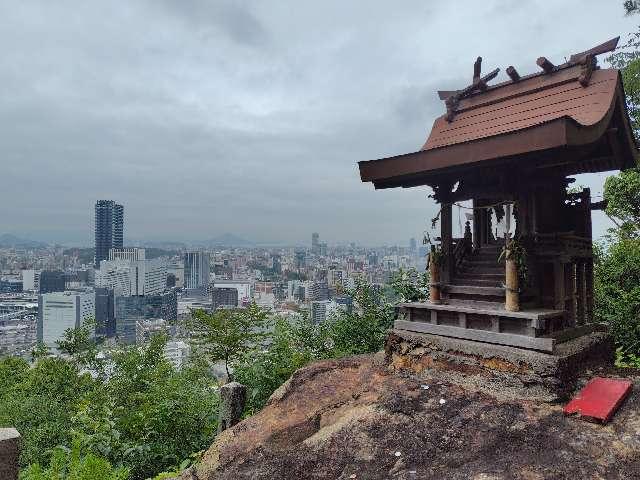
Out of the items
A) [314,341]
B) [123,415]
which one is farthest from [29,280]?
[314,341]

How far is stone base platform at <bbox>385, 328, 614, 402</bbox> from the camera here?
552 cm

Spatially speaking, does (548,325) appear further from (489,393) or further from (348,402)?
(348,402)

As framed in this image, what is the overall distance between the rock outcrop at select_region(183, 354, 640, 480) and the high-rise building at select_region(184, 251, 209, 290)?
96858mm

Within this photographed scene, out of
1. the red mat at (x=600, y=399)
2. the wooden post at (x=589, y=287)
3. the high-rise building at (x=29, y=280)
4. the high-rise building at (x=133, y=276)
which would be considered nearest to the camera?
the red mat at (x=600, y=399)

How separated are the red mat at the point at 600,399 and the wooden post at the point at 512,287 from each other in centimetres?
134

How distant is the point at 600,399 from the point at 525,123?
4.23 meters

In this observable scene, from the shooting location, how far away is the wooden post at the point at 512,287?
631 centimetres

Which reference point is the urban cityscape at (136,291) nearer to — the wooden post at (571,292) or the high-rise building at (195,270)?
the high-rise building at (195,270)

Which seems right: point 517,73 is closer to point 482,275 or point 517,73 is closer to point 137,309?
point 482,275

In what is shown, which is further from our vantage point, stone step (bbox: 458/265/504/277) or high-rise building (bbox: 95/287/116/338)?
high-rise building (bbox: 95/287/116/338)

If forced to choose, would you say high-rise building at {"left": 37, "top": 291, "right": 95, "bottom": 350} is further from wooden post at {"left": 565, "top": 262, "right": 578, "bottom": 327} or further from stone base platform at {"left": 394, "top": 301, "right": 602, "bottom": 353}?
wooden post at {"left": 565, "top": 262, "right": 578, "bottom": 327}

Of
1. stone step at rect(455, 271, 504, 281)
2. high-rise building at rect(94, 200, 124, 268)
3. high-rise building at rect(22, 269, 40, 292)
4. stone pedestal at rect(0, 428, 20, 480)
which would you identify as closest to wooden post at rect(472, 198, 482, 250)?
stone step at rect(455, 271, 504, 281)

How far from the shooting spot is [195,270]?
3984 inches

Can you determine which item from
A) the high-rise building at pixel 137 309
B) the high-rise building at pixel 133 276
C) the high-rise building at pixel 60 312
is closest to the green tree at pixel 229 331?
the high-rise building at pixel 137 309
